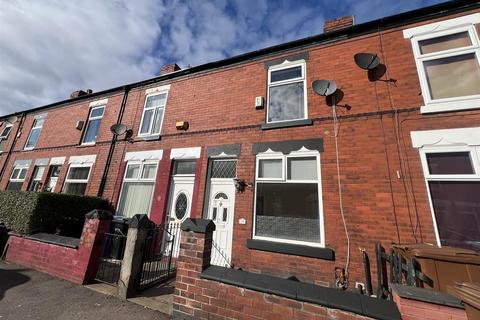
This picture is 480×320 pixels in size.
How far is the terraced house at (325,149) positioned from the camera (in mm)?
4230

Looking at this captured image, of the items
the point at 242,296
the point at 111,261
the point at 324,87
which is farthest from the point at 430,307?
the point at 111,261

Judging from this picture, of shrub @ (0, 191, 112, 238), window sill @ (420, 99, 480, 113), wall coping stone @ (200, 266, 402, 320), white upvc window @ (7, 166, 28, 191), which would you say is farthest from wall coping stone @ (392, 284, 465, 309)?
white upvc window @ (7, 166, 28, 191)

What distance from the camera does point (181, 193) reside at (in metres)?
6.64

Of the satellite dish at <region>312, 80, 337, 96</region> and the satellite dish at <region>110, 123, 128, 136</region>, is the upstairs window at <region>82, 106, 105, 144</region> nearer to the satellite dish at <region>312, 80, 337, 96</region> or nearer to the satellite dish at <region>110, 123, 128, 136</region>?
the satellite dish at <region>110, 123, 128, 136</region>

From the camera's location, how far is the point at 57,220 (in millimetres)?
6027

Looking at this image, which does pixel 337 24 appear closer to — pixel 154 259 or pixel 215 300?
pixel 215 300

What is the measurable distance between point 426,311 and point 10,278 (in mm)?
6627

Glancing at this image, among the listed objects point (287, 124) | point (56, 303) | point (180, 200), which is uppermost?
point (287, 124)

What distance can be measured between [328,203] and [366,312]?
9.23ft

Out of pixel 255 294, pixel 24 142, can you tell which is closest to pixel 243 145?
pixel 255 294

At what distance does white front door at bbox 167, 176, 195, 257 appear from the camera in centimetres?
637

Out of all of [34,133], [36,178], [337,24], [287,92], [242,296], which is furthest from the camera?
[34,133]

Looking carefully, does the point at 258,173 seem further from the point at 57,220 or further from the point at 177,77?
the point at 57,220

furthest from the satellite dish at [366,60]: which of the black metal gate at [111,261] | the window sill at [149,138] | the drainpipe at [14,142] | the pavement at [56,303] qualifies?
the drainpipe at [14,142]
